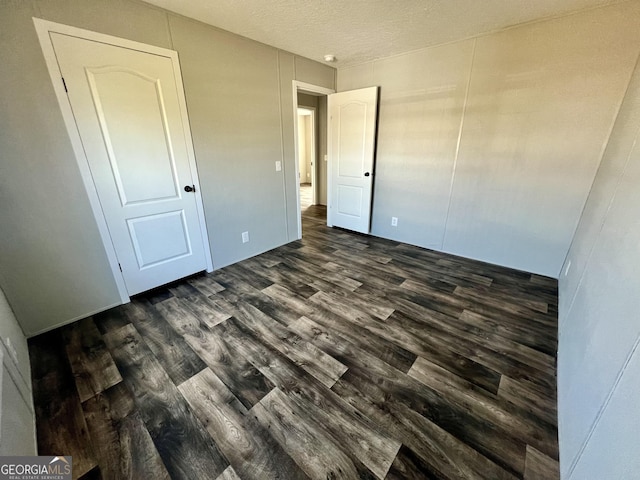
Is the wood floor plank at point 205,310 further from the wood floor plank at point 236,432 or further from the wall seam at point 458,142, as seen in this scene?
the wall seam at point 458,142

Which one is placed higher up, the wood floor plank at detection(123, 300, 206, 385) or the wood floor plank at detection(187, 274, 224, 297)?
the wood floor plank at detection(187, 274, 224, 297)

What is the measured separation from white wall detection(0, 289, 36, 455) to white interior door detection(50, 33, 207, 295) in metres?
0.85

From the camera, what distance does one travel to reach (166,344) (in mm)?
1897

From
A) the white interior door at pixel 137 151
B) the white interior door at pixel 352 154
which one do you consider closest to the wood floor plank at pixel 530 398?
the white interior door at pixel 352 154

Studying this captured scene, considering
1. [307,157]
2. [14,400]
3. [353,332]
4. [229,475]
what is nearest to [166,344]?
[14,400]

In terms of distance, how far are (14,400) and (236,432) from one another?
3.27 feet

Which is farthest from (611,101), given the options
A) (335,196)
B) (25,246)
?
(25,246)

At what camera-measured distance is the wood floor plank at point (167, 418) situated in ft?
3.89

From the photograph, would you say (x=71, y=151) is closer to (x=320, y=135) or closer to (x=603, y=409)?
(x=603, y=409)

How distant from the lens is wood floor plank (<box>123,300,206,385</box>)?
1.68 metres

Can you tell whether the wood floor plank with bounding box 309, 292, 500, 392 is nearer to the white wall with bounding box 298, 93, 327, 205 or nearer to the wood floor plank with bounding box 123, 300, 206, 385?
the wood floor plank with bounding box 123, 300, 206, 385

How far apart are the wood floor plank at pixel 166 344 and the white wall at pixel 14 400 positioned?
1.95ft

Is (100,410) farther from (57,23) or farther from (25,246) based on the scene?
(57,23)

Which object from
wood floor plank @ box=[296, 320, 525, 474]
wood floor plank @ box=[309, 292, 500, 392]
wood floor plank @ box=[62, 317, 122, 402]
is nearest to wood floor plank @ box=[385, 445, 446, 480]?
wood floor plank @ box=[296, 320, 525, 474]
